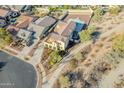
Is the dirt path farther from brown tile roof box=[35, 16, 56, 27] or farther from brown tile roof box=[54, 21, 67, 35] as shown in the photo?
brown tile roof box=[35, 16, 56, 27]

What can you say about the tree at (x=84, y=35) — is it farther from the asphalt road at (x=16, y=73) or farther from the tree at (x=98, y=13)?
the asphalt road at (x=16, y=73)

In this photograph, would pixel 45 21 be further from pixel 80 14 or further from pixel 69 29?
pixel 80 14

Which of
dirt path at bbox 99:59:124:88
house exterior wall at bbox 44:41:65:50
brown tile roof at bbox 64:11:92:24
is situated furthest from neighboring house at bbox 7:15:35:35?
dirt path at bbox 99:59:124:88

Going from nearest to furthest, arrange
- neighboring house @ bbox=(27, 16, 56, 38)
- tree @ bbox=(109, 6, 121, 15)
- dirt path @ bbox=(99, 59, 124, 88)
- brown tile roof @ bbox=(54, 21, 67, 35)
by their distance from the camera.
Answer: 1. dirt path @ bbox=(99, 59, 124, 88)
2. brown tile roof @ bbox=(54, 21, 67, 35)
3. neighboring house @ bbox=(27, 16, 56, 38)
4. tree @ bbox=(109, 6, 121, 15)

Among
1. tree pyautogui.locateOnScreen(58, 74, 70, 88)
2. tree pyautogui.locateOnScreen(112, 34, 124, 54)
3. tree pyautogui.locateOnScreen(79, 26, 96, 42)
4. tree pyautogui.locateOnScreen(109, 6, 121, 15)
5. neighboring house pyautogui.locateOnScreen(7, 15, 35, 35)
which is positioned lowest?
tree pyautogui.locateOnScreen(58, 74, 70, 88)

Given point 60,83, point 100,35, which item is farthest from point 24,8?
point 60,83

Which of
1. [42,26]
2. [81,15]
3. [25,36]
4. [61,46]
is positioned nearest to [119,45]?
[61,46]
